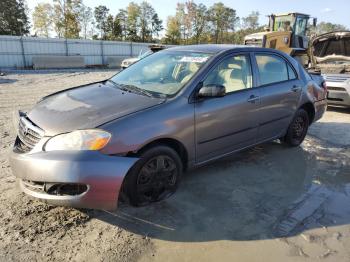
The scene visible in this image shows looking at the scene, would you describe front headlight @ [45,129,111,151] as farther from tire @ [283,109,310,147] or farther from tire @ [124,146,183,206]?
tire @ [283,109,310,147]

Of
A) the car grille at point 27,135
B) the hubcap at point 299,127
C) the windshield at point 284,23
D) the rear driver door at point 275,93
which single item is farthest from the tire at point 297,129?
the windshield at point 284,23

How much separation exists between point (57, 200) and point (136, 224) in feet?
2.56

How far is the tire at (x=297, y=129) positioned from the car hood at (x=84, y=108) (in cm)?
280

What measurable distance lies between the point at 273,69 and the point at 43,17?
45319mm

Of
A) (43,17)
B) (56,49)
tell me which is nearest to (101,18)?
(43,17)

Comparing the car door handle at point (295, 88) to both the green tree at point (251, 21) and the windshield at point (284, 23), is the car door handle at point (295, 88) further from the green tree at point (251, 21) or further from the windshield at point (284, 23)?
the green tree at point (251, 21)

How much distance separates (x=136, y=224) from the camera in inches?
128

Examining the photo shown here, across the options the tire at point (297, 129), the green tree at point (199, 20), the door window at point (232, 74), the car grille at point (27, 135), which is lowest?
the tire at point (297, 129)

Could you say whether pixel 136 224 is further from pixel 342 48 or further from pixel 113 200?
pixel 342 48

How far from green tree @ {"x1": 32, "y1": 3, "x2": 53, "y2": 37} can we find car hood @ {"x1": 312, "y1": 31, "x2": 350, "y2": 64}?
40.2 meters

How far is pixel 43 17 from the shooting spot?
43969 mm

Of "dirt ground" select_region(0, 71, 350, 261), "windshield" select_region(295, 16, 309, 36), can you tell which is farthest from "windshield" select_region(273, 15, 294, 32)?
"dirt ground" select_region(0, 71, 350, 261)

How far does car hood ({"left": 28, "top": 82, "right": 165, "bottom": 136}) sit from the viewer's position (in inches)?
125

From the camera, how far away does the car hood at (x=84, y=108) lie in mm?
3166
